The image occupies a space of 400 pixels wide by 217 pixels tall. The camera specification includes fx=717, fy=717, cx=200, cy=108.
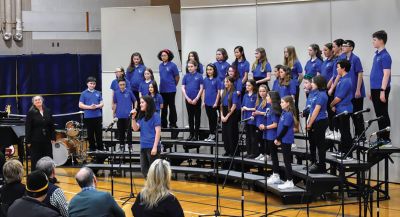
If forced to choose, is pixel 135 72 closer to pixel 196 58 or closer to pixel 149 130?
pixel 196 58

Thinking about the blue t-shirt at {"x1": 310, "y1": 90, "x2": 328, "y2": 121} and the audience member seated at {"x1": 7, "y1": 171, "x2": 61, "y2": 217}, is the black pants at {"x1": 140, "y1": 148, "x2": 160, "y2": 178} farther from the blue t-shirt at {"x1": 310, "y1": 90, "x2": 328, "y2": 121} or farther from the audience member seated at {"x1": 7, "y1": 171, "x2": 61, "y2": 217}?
the audience member seated at {"x1": 7, "y1": 171, "x2": 61, "y2": 217}

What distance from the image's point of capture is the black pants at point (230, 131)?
1379 cm

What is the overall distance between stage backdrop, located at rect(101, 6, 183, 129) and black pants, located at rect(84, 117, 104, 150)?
1851 mm

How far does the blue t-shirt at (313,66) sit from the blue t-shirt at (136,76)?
3863 millimetres

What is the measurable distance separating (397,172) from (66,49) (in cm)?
1153

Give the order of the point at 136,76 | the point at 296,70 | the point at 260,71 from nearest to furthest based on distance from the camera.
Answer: the point at 296,70 < the point at 260,71 < the point at 136,76

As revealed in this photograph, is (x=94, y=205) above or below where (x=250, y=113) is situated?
below

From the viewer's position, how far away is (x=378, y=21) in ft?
45.8

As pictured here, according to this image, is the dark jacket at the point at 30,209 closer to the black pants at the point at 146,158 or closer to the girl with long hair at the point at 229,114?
the black pants at the point at 146,158

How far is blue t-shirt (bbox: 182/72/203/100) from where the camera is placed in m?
15.1

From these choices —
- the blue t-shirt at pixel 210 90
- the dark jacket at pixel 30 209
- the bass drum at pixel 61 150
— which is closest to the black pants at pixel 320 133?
the blue t-shirt at pixel 210 90

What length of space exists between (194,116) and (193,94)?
50cm

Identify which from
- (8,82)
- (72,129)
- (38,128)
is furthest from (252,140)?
(8,82)

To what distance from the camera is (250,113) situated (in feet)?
44.0
